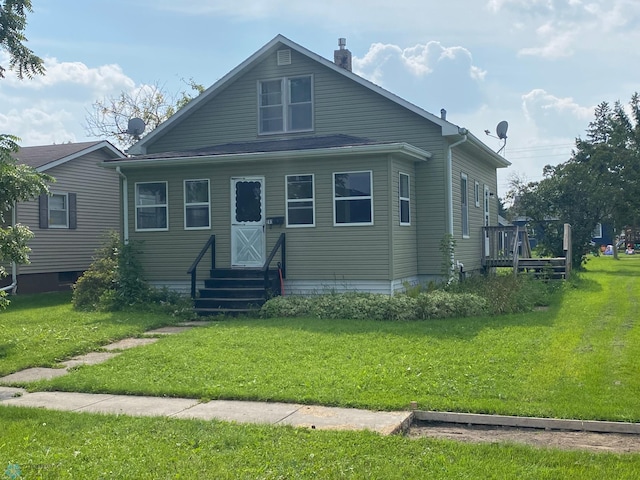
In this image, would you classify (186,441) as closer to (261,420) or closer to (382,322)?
(261,420)

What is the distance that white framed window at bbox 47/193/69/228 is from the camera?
20.1 m

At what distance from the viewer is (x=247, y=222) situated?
15.2m

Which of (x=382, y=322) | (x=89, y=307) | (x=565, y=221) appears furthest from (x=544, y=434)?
(x=565, y=221)

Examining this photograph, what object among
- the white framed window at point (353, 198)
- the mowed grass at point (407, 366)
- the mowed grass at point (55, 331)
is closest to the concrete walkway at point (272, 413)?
the mowed grass at point (407, 366)

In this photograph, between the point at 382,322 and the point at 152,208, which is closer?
the point at 382,322

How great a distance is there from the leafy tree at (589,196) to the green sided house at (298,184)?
8.80 metres

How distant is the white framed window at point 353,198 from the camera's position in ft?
46.7

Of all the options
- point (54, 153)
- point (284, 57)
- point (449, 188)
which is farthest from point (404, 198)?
point (54, 153)

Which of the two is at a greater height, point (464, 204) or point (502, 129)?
point (502, 129)

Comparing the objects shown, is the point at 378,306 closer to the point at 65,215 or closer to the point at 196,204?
the point at 196,204

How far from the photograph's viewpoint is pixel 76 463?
4.95 m

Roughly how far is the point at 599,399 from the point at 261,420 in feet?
10.9

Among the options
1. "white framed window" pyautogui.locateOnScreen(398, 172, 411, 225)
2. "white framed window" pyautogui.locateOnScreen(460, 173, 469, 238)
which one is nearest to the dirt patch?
"white framed window" pyautogui.locateOnScreen(398, 172, 411, 225)

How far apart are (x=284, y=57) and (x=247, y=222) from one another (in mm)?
4767
